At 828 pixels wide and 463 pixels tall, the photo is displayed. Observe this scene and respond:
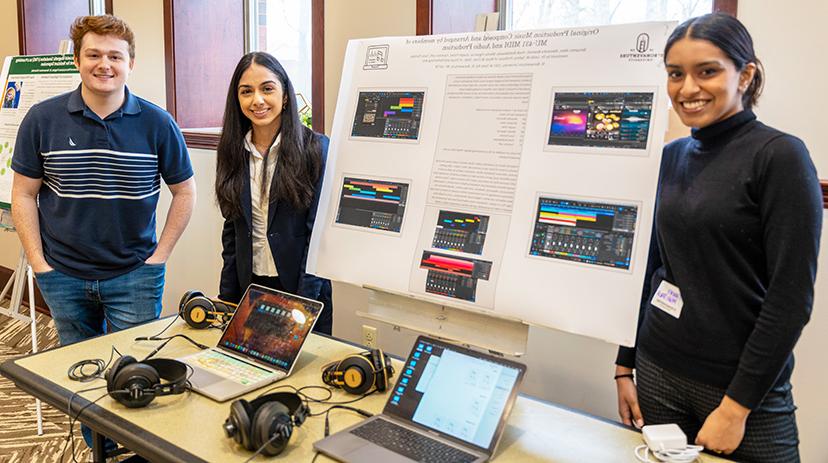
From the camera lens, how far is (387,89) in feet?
6.65

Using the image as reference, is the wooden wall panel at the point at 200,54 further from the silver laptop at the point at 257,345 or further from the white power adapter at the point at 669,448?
the white power adapter at the point at 669,448

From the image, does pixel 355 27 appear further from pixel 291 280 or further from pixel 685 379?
pixel 685 379

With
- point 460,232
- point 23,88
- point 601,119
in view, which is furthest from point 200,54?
point 601,119

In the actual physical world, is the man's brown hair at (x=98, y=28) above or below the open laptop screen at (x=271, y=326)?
above

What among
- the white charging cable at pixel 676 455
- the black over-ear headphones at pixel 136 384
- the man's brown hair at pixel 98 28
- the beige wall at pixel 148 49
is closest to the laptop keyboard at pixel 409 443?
the white charging cable at pixel 676 455

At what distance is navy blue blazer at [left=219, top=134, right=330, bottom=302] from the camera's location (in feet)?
6.97

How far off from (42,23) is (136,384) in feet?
13.0

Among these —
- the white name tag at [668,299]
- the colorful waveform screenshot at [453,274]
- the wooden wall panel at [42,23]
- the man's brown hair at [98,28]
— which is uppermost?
the wooden wall panel at [42,23]

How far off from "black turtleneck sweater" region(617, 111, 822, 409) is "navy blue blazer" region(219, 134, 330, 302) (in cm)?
110

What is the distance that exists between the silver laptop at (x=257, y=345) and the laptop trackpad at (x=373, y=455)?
40 cm

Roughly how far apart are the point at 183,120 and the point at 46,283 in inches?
66.5

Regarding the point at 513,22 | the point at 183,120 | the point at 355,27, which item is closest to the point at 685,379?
the point at 513,22

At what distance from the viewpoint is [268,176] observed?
212 cm

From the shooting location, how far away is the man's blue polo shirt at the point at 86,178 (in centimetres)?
227
